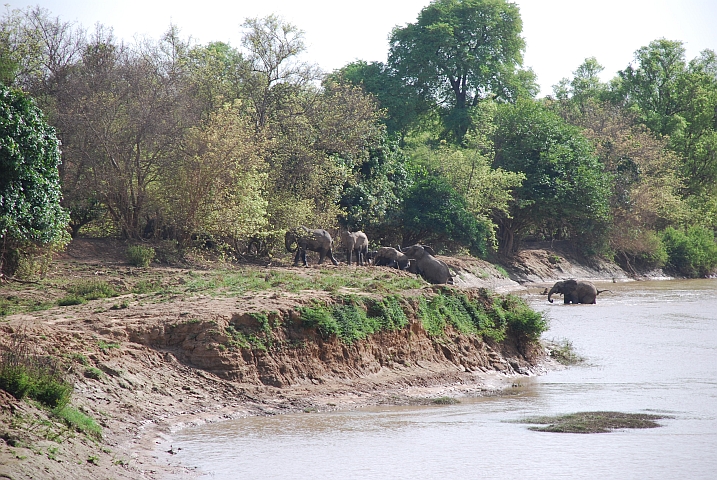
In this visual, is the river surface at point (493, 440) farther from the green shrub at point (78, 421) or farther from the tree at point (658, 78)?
the tree at point (658, 78)

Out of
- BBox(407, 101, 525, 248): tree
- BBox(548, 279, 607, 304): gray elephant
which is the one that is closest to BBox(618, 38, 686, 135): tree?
BBox(407, 101, 525, 248): tree

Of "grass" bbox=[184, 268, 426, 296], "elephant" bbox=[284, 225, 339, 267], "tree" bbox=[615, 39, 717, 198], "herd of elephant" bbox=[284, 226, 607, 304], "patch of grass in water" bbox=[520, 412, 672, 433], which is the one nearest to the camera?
"patch of grass in water" bbox=[520, 412, 672, 433]

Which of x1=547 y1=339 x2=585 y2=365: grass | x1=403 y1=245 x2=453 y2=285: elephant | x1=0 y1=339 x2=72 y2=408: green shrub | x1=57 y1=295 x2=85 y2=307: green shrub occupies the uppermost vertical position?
x1=403 y1=245 x2=453 y2=285: elephant

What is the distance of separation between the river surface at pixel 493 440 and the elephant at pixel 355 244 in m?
10.1

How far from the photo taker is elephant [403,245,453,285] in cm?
2645

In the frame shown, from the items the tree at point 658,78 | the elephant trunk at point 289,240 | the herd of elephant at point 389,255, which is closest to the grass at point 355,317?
the herd of elephant at point 389,255

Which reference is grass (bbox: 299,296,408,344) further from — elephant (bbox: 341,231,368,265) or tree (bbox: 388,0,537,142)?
tree (bbox: 388,0,537,142)

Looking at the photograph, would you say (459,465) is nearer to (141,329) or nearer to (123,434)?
(123,434)

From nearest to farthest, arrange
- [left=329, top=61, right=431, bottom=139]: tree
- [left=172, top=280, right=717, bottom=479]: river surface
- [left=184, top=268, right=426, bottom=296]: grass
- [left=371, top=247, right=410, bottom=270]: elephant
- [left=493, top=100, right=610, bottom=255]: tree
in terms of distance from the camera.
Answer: [left=172, top=280, right=717, bottom=479]: river surface < [left=184, top=268, right=426, bottom=296]: grass < [left=371, top=247, right=410, bottom=270]: elephant < [left=493, top=100, right=610, bottom=255]: tree < [left=329, top=61, right=431, bottom=139]: tree

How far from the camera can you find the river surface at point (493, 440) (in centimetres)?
1131

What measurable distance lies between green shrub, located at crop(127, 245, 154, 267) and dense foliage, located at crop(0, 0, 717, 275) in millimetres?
Answer: 2312

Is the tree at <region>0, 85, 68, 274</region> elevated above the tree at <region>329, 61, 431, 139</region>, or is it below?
below

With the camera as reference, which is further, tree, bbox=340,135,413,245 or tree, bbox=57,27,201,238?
tree, bbox=340,135,413,245

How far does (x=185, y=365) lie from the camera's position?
14648 mm
